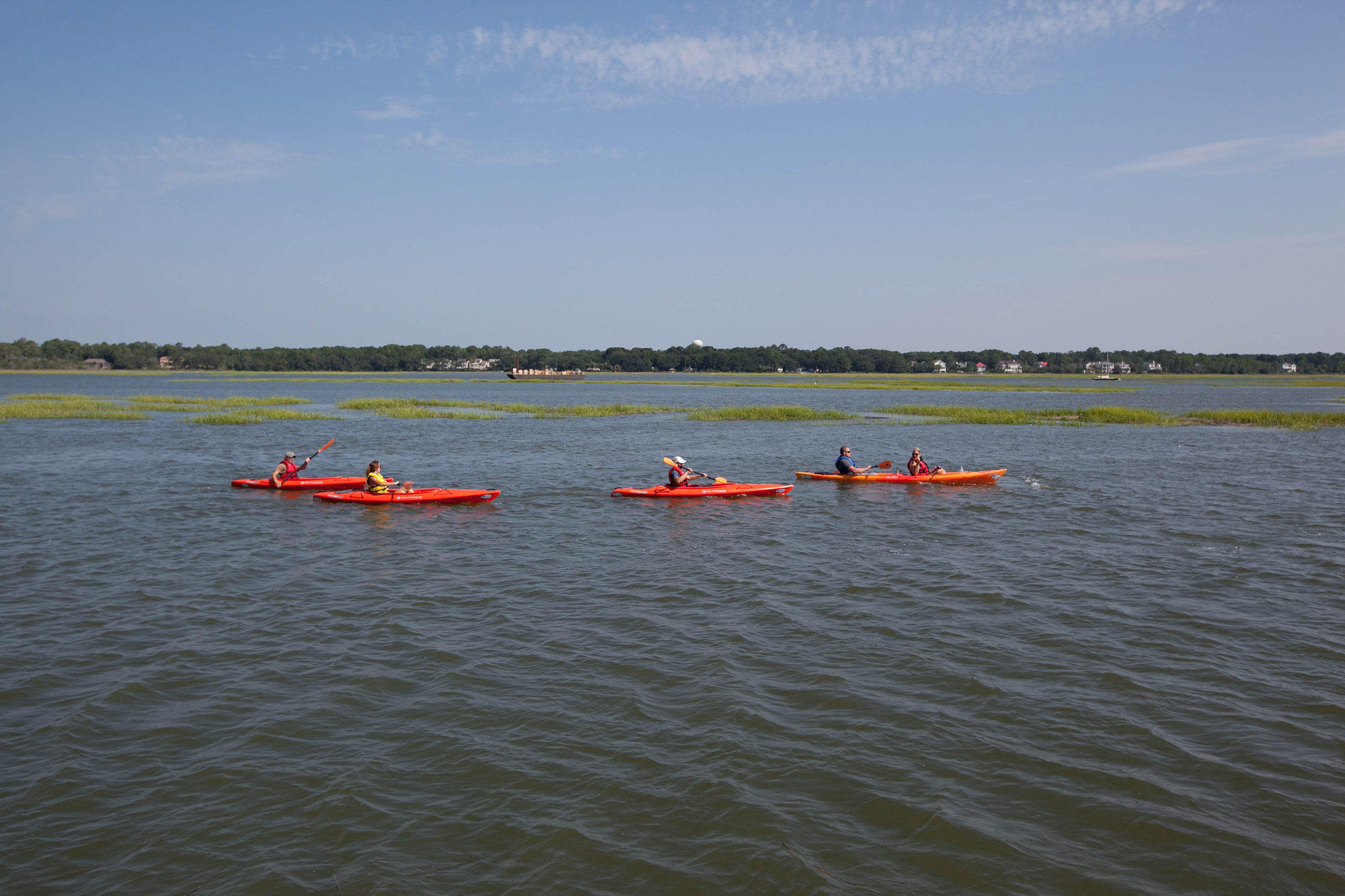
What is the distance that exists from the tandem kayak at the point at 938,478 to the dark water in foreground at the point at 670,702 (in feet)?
14.1

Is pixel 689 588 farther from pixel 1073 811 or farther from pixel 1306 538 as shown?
pixel 1306 538

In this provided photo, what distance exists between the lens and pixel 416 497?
20734 mm

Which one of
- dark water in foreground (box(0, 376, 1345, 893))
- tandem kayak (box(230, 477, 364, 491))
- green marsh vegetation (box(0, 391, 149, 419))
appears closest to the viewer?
dark water in foreground (box(0, 376, 1345, 893))

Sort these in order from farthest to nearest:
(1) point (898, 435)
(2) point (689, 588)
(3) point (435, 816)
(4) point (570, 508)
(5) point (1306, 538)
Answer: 1. (1) point (898, 435)
2. (4) point (570, 508)
3. (5) point (1306, 538)
4. (2) point (689, 588)
5. (3) point (435, 816)

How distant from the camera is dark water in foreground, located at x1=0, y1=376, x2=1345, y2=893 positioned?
21.3ft

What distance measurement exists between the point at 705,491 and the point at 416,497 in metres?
7.51

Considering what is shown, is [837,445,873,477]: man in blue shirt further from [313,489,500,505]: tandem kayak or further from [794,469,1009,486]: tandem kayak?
[313,489,500,505]: tandem kayak

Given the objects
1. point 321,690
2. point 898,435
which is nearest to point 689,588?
point 321,690

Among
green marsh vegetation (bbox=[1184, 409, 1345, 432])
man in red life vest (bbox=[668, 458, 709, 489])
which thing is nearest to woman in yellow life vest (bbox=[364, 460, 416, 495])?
man in red life vest (bbox=[668, 458, 709, 489])

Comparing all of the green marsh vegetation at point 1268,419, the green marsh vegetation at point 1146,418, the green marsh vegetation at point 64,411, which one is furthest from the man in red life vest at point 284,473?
the green marsh vegetation at point 1268,419

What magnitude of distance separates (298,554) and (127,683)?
21.8ft

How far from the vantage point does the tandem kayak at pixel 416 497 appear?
20703mm

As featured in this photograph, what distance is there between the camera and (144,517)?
19.6 metres

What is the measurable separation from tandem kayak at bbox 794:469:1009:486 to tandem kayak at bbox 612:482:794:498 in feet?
9.61
